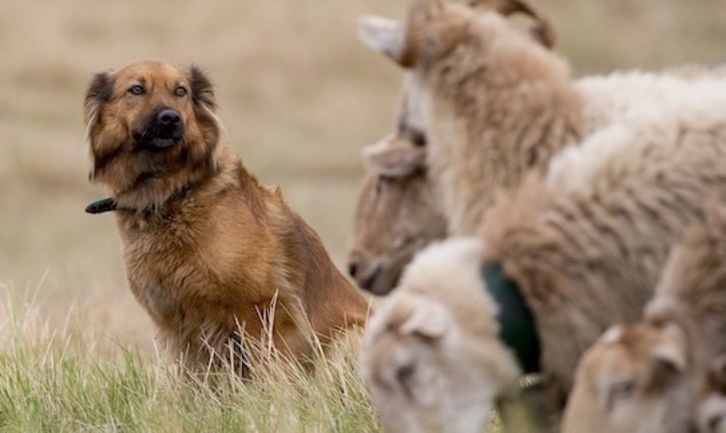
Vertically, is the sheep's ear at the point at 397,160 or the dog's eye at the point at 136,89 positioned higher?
the sheep's ear at the point at 397,160

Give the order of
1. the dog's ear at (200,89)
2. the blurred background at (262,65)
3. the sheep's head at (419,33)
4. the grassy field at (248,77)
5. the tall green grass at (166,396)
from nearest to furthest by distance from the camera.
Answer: the sheep's head at (419,33), the tall green grass at (166,396), the dog's ear at (200,89), the grassy field at (248,77), the blurred background at (262,65)

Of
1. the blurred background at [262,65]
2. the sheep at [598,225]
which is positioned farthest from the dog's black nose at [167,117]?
the blurred background at [262,65]

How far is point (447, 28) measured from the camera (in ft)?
15.8

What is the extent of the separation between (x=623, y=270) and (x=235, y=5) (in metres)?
30.2

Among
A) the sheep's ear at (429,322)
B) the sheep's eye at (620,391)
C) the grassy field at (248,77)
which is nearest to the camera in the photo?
the sheep's eye at (620,391)

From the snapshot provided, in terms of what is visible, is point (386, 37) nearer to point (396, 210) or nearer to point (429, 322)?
point (396, 210)

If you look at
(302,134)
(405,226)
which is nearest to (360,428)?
(405,226)

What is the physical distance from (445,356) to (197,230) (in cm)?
337

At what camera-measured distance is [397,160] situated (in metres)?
5.01

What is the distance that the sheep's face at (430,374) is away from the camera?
4.42 m

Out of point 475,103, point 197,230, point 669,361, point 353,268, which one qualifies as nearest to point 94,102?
point 197,230

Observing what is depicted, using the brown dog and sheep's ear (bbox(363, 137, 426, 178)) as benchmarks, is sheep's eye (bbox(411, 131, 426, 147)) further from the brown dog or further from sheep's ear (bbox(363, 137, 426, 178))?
the brown dog

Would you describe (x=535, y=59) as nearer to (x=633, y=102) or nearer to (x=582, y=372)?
(x=633, y=102)

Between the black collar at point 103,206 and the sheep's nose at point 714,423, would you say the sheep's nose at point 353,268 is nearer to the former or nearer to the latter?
the sheep's nose at point 714,423
